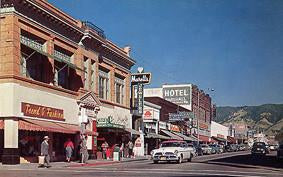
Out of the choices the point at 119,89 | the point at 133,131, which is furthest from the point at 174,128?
the point at 119,89

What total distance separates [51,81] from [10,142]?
750 centimetres

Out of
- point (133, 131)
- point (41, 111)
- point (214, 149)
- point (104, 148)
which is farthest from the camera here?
point (214, 149)

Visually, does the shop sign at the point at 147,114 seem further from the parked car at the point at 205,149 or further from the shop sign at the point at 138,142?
the parked car at the point at 205,149

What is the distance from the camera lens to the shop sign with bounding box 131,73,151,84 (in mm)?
55844

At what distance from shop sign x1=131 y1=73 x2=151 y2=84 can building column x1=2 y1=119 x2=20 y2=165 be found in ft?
85.4

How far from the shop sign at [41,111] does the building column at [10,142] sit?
5.02 feet

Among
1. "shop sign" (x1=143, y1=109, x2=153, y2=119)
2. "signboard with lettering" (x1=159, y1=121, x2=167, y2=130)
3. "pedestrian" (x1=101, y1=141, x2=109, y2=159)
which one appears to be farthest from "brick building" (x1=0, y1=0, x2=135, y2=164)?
"signboard with lettering" (x1=159, y1=121, x2=167, y2=130)

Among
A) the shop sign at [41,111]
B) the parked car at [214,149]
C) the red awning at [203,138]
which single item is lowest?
the parked car at [214,149]

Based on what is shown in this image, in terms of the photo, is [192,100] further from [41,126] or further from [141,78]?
[41,126]

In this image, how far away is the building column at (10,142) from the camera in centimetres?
3116

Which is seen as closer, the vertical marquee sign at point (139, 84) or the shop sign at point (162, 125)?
the vertical marquee sign at point (139, 84)

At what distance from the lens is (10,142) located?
3120 centimetres

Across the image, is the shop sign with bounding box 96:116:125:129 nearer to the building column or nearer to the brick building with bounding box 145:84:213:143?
the building column

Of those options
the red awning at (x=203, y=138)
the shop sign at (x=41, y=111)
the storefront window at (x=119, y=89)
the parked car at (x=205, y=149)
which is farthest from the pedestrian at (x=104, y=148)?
the red awning at (x=203, y=138)
